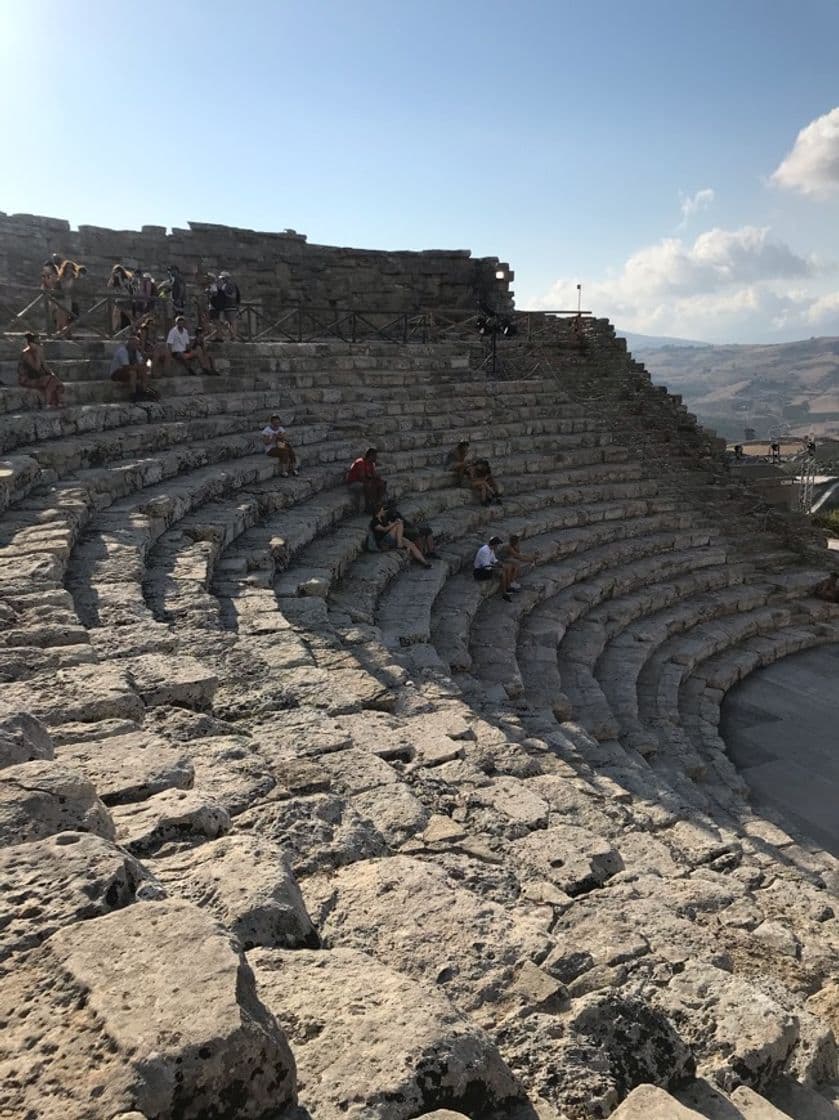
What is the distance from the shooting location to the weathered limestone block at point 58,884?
2.11 m

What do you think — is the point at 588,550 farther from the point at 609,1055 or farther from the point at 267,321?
the point at 609,1055

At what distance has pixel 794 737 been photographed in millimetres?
9375

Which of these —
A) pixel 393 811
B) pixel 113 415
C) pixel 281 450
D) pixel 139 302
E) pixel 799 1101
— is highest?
pixel 139 302

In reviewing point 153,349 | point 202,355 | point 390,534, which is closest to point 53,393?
point 153,349

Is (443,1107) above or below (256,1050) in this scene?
below

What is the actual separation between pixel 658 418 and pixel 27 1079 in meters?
16.9

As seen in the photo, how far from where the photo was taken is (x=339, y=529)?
993 cm

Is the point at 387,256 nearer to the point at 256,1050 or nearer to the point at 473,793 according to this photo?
the point at 473,793

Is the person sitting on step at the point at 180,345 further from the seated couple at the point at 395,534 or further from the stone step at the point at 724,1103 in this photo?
the stone step at the point at 724,1103

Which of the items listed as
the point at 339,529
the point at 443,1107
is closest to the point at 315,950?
the point at 443,1107

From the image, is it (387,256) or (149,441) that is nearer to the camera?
(149,441)

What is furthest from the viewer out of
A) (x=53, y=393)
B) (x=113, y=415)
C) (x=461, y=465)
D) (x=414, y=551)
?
(x=461, y=465)

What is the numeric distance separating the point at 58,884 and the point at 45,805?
1.51 feet

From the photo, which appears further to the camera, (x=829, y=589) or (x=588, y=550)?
(x=829, y=589)
